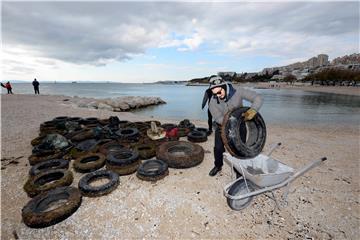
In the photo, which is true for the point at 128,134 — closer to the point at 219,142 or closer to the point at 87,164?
the point at 87,164

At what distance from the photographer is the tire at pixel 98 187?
3.83 m

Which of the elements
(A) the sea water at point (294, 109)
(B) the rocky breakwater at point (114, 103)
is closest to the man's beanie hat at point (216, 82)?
(A) the sea water at point (294, 109)

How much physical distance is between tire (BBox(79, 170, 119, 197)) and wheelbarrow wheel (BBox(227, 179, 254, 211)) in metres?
2.60

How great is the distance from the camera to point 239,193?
3.41m

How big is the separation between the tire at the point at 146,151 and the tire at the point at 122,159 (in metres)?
0.30

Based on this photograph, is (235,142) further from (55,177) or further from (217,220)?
(55,177)

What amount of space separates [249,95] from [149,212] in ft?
10.3

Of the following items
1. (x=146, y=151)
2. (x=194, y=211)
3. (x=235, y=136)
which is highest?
(x=235, y=136)

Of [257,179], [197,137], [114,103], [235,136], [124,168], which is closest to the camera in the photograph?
[257,179]

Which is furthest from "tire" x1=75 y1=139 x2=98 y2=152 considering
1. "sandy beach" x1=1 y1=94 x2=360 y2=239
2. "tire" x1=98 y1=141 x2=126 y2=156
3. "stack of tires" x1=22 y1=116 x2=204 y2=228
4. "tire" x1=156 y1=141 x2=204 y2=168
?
"tire" x1=156 y1=141 x2=204 y2=168

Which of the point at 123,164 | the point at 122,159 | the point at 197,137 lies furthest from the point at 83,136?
the point at 197,137

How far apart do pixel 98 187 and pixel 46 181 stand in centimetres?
165

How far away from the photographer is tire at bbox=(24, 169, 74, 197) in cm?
387

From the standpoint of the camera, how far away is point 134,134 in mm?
7129
